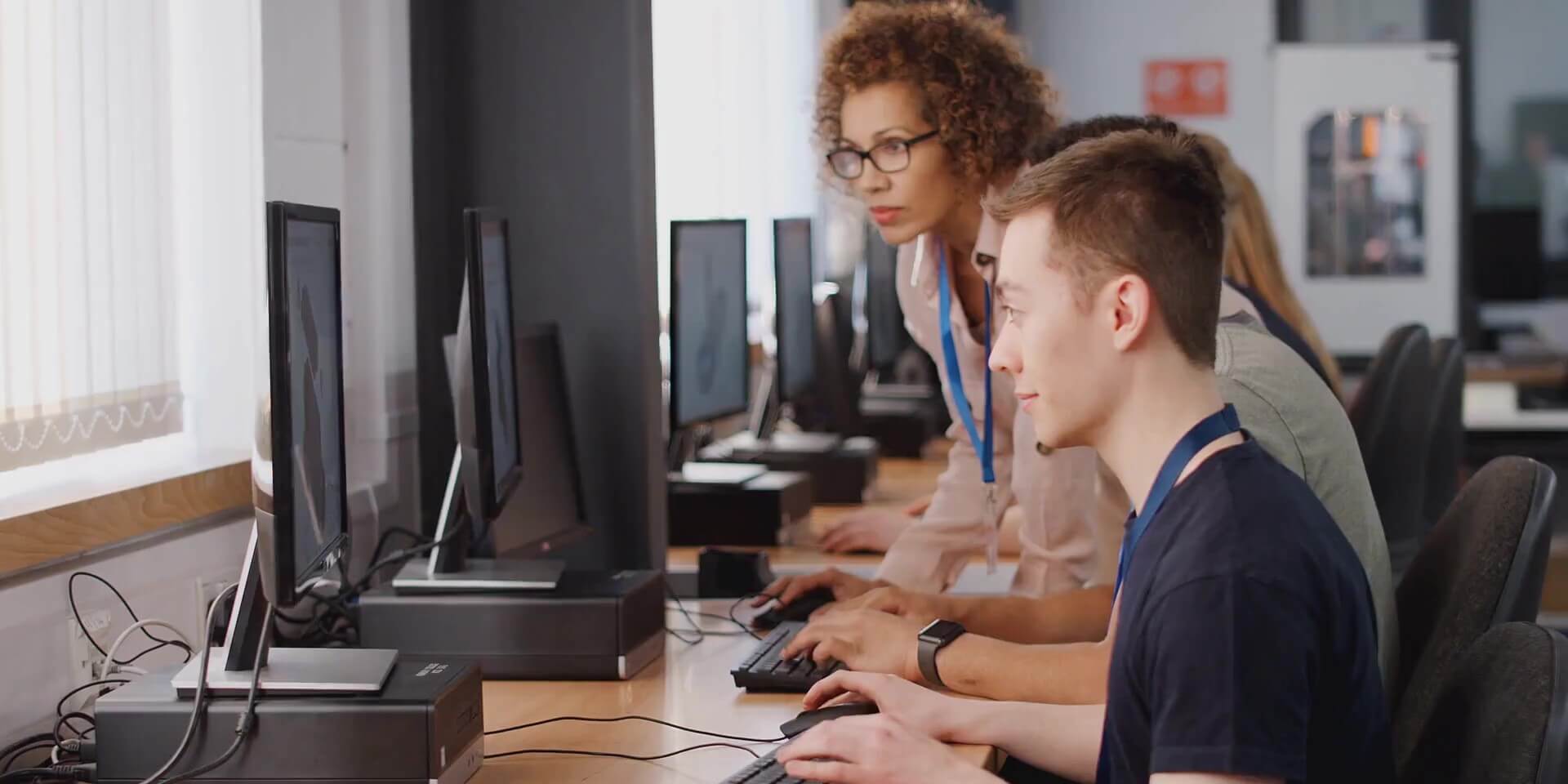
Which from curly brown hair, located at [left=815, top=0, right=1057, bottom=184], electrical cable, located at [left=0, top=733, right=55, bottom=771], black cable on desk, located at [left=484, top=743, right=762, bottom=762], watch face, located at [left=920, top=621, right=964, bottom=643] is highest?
curly brown hair, located at [left=815, top=0, right=1057, bottom=184]

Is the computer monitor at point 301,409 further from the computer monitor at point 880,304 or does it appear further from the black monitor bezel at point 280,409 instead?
the computer monitor at point 880,304

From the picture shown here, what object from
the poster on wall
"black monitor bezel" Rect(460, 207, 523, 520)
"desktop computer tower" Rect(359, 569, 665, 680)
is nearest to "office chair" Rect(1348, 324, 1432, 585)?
"desktop computer tower" Rect(359, 569, 665, 680)

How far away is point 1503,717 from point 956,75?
4.59ft

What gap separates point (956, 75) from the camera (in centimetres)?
247

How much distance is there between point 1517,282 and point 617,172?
20.4ft

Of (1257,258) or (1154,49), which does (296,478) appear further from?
(1154,49)

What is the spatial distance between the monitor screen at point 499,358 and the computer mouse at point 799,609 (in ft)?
1.47

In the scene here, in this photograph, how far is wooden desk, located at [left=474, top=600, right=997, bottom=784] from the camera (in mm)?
1708

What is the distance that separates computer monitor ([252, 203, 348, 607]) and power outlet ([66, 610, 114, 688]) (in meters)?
0.34

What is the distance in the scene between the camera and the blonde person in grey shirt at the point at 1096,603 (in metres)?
1.71

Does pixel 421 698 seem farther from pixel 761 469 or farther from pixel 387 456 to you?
pixel 761 469

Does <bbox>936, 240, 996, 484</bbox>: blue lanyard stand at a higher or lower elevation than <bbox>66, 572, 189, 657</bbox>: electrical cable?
higher

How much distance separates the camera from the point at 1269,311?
246 cm

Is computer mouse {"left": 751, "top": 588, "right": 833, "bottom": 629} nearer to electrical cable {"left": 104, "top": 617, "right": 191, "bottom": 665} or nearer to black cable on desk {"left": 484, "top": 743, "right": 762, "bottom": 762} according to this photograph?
black cable on desk {"left": 484, "top": 743, "right": 762, "bottom": 762}
